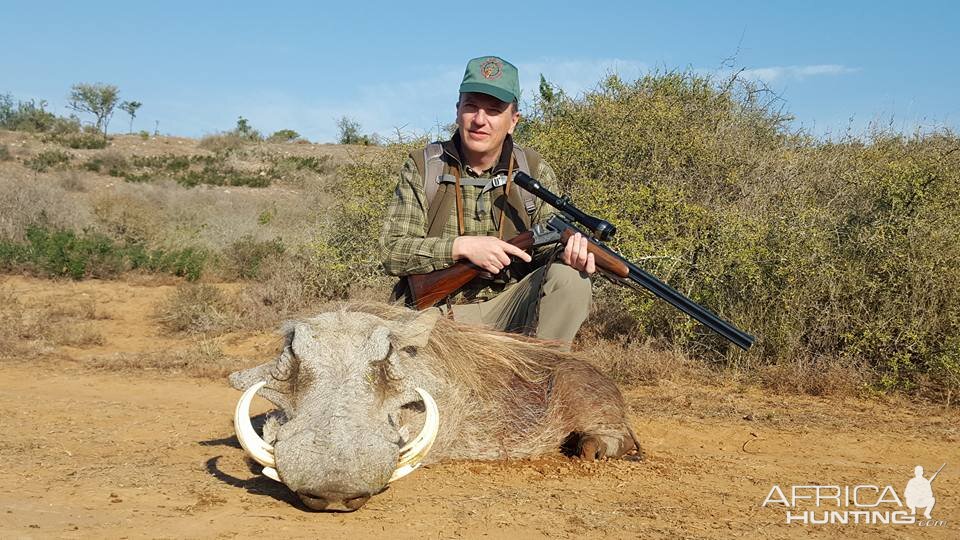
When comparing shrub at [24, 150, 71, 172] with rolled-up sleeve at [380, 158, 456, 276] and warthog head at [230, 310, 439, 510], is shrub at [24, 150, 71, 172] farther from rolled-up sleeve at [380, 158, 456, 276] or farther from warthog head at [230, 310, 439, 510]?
warthog head at [230, 310, 439, 510]

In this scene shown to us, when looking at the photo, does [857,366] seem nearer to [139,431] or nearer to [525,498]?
[525,498]

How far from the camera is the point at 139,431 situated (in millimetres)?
5141

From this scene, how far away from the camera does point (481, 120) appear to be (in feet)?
16.4

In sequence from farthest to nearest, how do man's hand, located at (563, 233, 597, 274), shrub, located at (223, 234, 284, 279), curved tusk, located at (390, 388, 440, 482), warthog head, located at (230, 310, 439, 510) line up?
shrub, located at (223, 234, 284, 279) → man's hand, located at (563, 233, 597, 274) → curved tusk, located at (390, 388, 440, 482) → warthog head, located at (230, 310, 439, 510)

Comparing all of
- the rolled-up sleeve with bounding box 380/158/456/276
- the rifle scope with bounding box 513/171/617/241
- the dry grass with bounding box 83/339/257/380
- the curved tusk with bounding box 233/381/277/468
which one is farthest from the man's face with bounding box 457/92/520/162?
the dry grass with bounding box 83/339/257/380

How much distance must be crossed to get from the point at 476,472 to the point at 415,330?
77 centimetres

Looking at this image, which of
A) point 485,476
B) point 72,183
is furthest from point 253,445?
point 72,183

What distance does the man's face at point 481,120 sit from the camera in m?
5.02

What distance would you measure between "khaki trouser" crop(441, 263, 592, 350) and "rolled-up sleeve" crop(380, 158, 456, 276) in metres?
0.33

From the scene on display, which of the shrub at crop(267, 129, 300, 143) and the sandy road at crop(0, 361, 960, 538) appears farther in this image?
the shrub at crop(267, 129, 300, 143)

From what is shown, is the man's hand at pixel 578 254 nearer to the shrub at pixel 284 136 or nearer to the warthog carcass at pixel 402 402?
the warthog carcass at pixel 402 402

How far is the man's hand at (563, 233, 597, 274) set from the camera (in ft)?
15.2

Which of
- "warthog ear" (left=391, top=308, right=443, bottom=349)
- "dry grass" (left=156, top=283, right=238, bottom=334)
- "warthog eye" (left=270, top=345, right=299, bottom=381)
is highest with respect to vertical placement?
"warthog ear" (left=391, top=308, right=443, bottom=349)

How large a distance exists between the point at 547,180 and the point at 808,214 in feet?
9.51
